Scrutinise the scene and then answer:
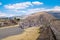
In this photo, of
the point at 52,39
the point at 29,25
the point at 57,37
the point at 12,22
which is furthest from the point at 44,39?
the point at 12,22

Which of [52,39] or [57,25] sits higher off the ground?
[57,25]

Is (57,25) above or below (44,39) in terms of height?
above

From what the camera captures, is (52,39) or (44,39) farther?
(44,39)

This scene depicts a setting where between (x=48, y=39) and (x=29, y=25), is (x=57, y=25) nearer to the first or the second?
(x=48, y=39)

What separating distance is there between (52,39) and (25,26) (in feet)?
68.3

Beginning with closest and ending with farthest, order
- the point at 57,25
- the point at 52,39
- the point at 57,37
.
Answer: the point at 57,25 → the point at 57,37 → the point at 52,39

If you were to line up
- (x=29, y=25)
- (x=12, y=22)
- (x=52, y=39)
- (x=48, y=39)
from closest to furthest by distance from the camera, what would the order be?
1. (x=52, y=39)
2. (x=48, y=39)
3. (x=29, y=25)
4. (x=12, y=22)

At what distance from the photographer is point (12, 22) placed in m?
42.6

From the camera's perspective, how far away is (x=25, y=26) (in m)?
25.2

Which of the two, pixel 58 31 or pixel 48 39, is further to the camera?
pixel 48 39

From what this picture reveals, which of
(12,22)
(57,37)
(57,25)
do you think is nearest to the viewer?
(57,25)

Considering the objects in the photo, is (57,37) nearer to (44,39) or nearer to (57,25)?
(57,25)

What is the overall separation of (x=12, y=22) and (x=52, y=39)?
38560 millimetres

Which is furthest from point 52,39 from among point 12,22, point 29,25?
point 12,22
